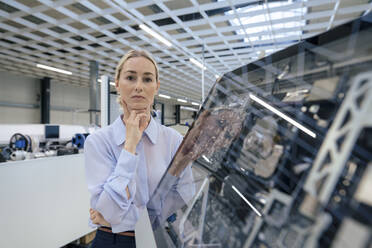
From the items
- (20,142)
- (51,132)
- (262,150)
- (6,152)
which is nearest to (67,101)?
(51,132)

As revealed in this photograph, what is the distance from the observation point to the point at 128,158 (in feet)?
2.09

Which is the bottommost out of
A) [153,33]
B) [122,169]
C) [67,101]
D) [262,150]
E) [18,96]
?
[67,101]

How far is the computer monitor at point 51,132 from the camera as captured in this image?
9.40 ft

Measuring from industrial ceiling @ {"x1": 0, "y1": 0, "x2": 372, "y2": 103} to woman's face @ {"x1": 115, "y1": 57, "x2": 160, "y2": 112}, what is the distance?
1864 mm

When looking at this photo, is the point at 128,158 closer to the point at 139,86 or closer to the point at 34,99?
the point at 139,86

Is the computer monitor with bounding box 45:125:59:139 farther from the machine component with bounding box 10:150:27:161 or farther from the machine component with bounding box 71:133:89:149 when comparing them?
the machine component with bounding box 10:150:27:161

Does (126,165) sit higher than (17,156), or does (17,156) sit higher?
(126,165)

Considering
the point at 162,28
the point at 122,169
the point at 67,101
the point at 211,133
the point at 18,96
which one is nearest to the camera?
the point at 211,133

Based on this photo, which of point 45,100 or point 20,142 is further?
point 45,100

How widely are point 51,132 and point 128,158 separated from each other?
279 cm

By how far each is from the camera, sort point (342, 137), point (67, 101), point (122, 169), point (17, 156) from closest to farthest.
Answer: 1. point (342, 137)
2. point (122, 169)
3. point (17, 156)
4. point (67, 101)

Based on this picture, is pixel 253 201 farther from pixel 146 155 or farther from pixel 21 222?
pixel 21 222

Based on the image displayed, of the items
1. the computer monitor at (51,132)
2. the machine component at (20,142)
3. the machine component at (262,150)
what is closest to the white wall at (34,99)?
the computer monitor at (51,132)

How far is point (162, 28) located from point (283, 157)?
4.83m
